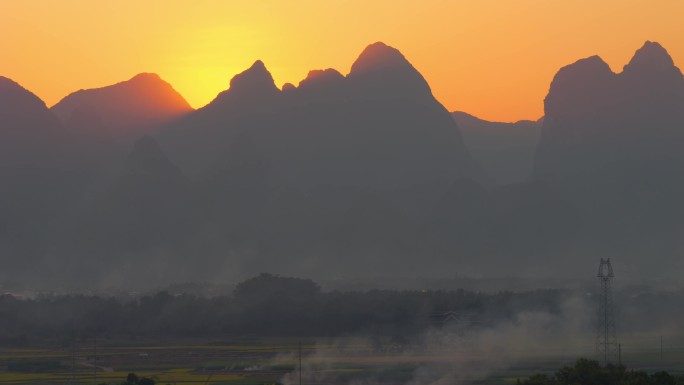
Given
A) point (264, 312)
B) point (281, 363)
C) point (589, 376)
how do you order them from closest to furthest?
1. point (589, 376)
2. point (281, 363)
3. point (264, 312)

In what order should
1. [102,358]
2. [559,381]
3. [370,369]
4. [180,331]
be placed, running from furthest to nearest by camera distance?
[180,331] → [102,358] → [370,369] → [559,381]

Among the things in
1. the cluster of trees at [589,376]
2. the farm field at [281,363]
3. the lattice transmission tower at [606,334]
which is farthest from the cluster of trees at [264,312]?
the cluster of trees at [589,376]

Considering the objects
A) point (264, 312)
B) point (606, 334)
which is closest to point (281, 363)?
point (606, 334)

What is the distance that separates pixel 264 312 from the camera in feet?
499

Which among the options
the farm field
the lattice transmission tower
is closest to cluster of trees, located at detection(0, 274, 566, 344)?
the lattice transmission tower

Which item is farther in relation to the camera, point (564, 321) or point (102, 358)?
point (564, 321)

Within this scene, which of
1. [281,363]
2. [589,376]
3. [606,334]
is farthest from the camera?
[281,363]

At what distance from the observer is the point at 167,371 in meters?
109

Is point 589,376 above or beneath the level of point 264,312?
beneath

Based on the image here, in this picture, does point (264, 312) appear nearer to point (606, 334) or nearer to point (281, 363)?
point (281, 363)

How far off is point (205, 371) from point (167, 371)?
2572mm

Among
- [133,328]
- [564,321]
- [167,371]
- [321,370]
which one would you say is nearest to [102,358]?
[167,371]

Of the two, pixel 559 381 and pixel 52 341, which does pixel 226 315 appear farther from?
pixel 559 381

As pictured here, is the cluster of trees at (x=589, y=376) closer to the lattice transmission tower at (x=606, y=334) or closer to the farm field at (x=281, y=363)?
the lattice transmission tower at (x=606, y=334)
